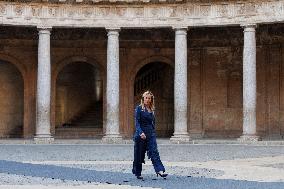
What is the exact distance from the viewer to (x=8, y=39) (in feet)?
115

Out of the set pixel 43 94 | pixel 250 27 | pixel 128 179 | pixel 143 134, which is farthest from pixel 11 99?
pixel 128 179

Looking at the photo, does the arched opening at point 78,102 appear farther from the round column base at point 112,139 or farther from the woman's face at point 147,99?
the woman's face at point 147,99

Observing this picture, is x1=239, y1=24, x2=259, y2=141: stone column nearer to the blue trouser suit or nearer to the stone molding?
the stone molding

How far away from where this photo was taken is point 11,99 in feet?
120

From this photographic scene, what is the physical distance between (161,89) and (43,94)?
935 cm

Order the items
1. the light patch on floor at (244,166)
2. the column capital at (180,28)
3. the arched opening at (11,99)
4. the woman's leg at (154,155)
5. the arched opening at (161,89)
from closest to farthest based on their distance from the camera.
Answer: the woman's leg at (154,155) < the light patch on floor at (244,166) < the column capital at (180,28) < the arched opening at (11,99) < the arched opening at (161,89)

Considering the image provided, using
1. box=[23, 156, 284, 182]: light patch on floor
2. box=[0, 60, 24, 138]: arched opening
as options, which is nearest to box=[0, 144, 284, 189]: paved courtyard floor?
box=[23, 156, 284, 182]: light patch on floor

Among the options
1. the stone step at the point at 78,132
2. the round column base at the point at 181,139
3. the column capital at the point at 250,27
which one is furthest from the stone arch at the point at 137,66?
the column capital at the point at 250,27

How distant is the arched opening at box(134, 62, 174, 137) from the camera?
122 feet

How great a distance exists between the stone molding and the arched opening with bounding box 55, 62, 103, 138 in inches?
225

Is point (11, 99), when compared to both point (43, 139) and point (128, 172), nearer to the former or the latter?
point (43, 139)

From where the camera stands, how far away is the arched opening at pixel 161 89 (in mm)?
37281

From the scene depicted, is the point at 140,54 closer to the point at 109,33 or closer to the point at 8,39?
the point at 109,33

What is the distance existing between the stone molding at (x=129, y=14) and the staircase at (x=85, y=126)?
718 cm
